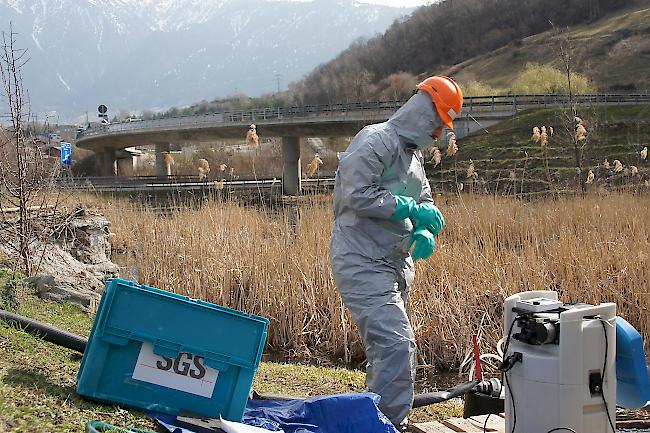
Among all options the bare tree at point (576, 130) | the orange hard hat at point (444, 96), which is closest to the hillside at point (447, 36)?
the bare tree at point (576, 130)

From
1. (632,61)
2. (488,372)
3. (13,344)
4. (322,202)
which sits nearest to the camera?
(13,344)

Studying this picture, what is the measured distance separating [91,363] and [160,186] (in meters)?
17.9

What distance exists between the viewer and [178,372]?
312 cm

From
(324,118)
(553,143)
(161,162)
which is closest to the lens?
(553,143)

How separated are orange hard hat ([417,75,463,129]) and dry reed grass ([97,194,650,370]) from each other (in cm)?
253

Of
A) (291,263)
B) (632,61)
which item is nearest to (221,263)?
(291,263)

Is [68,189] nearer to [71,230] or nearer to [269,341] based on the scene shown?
[71,230]

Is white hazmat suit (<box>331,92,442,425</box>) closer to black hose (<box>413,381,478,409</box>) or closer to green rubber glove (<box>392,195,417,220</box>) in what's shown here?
green rubber glove (<box>392,195,417,220</box>)

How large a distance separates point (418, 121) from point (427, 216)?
55 centimetres

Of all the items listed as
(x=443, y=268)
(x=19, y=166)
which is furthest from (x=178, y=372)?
(x=19, y=166)

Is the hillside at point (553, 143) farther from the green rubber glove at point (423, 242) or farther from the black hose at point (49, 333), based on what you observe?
the black hose at point (49, 333)

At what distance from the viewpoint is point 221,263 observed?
7285mm

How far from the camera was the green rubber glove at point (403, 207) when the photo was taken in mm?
3810

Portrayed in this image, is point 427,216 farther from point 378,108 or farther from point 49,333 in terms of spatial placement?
point 378,108
